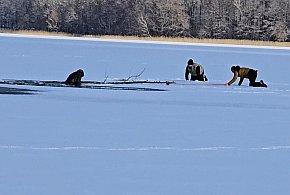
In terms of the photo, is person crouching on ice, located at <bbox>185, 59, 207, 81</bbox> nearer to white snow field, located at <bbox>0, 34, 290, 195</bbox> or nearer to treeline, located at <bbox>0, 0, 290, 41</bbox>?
white snow field, located at <bbox>0, 34, 290, 195</bbox>

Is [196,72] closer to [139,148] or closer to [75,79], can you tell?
[75,79]

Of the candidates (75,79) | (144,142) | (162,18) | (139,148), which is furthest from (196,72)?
(162,18)

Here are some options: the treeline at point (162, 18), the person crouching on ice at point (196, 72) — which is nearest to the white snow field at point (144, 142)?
the person crouching on ice at point (196, 72)

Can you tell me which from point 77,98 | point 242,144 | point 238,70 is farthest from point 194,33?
point 242,144

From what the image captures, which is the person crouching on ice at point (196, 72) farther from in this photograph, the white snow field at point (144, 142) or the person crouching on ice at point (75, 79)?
the person crouching on ice at point (75, 79)

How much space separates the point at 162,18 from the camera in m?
64.3

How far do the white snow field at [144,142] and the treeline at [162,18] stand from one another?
1873 inches

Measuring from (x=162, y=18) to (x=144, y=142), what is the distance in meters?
55.8

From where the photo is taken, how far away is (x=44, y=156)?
7934mm

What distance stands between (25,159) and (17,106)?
4261 millimetres

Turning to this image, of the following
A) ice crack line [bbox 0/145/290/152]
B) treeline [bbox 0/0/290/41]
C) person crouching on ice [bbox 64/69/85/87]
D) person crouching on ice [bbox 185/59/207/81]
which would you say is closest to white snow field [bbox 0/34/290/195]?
ice crack line [bbox 0/145/290/152]

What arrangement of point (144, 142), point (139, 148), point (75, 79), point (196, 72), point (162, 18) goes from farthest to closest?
point (162, 18) → point (196, 72) → point (75, 79) → point (144, 142) → point (139, 148)

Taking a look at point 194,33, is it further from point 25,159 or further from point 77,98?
point 25,159

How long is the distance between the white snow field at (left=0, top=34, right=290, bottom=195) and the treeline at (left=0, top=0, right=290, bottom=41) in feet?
156
